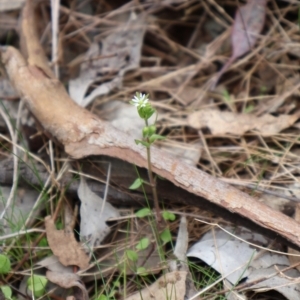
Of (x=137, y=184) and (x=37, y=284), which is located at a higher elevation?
(x=137, y=184)

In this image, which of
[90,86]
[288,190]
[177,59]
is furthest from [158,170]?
[177,59]

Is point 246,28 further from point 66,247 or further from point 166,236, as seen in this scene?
point 66,247

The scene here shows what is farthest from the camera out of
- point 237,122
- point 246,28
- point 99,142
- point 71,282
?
point 246,28

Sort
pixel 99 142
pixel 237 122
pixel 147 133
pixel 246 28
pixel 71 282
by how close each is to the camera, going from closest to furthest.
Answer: pixel 147 133, pixel 71 282, pixel 99 142, pixel 237 122, pixel 246 28

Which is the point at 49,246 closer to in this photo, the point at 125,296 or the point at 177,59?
the point at 125,296

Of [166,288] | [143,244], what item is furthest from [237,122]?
[166,288]

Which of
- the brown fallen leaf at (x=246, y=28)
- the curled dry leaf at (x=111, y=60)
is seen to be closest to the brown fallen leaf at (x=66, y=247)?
the curled dry leaf at (x=111, y=60)
